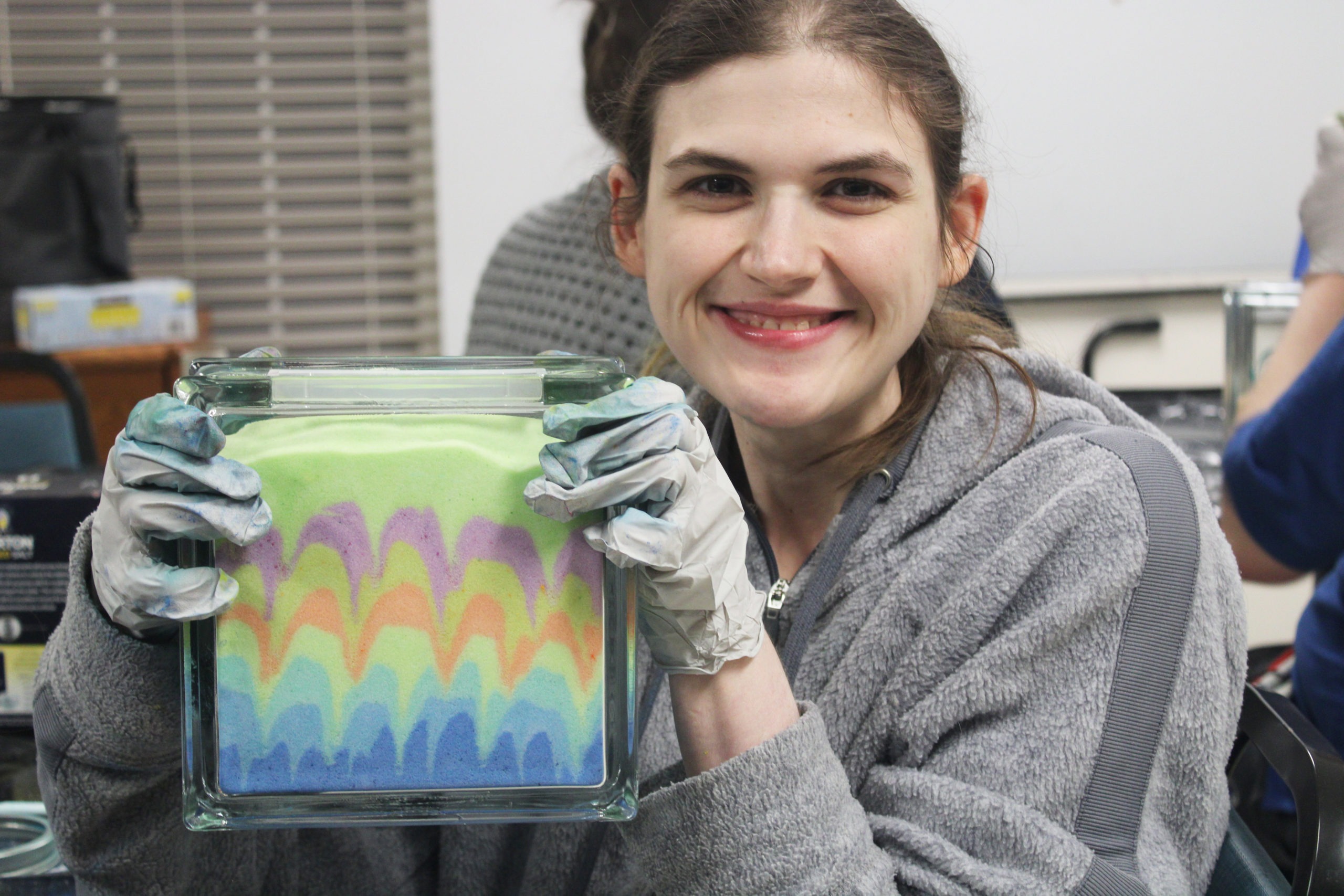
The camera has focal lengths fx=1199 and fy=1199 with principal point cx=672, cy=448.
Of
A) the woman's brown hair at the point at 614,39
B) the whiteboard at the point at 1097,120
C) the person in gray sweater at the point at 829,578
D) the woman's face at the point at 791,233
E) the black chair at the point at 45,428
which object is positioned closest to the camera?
the person in gray sweater at the point at 829,578

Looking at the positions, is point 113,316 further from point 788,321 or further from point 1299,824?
point 1299,824

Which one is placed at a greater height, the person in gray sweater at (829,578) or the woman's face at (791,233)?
the woman's face at (791,233)

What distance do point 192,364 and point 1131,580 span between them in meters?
0.59

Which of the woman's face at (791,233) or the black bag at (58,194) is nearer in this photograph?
the woman's face at (791,233)

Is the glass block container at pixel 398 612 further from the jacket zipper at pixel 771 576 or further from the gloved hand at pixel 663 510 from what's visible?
the jacket zipper at pixel 771 576

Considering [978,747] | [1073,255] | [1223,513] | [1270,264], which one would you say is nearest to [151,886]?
[978,747]

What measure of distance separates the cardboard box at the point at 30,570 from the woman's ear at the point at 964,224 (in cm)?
69

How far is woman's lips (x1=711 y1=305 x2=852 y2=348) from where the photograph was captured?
0.85 metres

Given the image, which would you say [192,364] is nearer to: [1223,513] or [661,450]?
[661,450]

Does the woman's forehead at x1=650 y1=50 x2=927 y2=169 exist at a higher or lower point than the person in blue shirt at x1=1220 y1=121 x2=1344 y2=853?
higher

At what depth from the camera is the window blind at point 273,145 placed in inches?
124

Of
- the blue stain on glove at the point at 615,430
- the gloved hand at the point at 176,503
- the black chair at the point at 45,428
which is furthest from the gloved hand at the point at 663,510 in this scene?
the black chair at the point at 45,428

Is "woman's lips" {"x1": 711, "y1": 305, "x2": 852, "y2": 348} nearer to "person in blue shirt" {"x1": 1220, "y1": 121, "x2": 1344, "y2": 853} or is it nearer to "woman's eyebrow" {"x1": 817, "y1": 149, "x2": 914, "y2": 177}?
"woman's eyebrow" {"x1": 817, "y1": 149, "x2": 914, "y2": 177}

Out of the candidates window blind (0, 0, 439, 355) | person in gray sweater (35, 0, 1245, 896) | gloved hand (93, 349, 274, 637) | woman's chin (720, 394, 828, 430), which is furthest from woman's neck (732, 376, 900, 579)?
window blind (0, 0, 439, 355)
